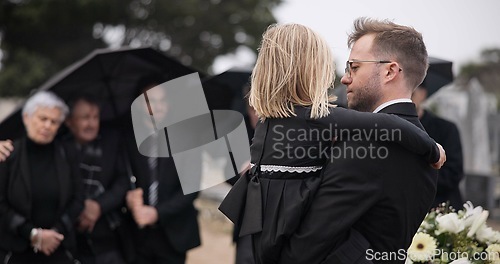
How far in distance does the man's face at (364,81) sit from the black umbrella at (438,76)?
2942 mm

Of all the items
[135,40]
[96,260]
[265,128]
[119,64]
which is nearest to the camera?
[265,128]

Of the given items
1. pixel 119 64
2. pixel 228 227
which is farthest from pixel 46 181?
pixel 228 227

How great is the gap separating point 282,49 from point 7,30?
74.5ft

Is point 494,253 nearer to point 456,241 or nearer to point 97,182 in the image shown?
point 456,241

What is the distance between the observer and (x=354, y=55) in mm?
2840

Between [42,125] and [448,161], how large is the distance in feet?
10.9

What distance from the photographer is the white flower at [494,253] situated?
3266mm

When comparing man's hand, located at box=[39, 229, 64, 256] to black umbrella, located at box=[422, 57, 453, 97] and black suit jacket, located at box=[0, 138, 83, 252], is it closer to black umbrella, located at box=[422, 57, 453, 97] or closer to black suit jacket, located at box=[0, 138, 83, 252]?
black suit jacket, located at box=[0, 138, 83, 252]

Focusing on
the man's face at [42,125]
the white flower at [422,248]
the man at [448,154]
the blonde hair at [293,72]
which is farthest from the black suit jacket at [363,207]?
the man's face at [42,125]

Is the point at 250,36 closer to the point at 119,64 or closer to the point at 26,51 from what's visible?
the point at 26,51

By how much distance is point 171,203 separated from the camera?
536 cm

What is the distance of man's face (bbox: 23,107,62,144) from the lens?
196 inches

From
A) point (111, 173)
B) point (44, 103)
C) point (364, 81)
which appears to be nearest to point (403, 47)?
point (364, 81)

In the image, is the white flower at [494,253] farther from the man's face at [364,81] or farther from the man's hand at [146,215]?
the man's hand at [146,215]
